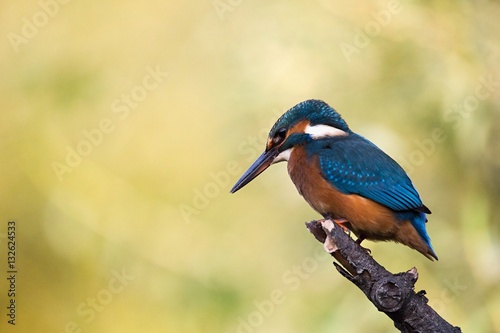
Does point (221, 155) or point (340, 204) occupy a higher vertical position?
point (340, 204)

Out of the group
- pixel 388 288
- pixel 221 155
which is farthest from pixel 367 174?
pixel 221 155

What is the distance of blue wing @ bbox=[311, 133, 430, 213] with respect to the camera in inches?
105

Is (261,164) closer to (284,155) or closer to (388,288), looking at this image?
(284,155)

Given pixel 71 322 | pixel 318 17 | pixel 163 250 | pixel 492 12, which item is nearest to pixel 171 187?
pixel 163 250

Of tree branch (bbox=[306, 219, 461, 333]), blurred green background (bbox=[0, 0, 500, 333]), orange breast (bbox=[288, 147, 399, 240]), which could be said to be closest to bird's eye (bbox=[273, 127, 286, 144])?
orange breast (bbox=[288, 147, 399, 240])

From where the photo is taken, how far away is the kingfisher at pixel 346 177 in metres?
2.67

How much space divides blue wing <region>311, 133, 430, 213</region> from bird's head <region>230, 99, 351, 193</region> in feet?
0.38

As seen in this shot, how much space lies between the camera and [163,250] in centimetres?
402

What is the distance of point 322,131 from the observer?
→ 3016 millimetres

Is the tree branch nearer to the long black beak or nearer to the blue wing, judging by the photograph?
the blue wing

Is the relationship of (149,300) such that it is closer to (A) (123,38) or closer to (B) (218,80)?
(B) (218,80)

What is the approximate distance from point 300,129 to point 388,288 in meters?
1.00

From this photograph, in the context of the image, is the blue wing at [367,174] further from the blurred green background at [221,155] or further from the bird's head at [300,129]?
the blurred green background at [221,155]

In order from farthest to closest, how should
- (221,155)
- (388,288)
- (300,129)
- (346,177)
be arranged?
1. (221,155)
2. (300,129)
3. (346,177)
4. (388,288)
